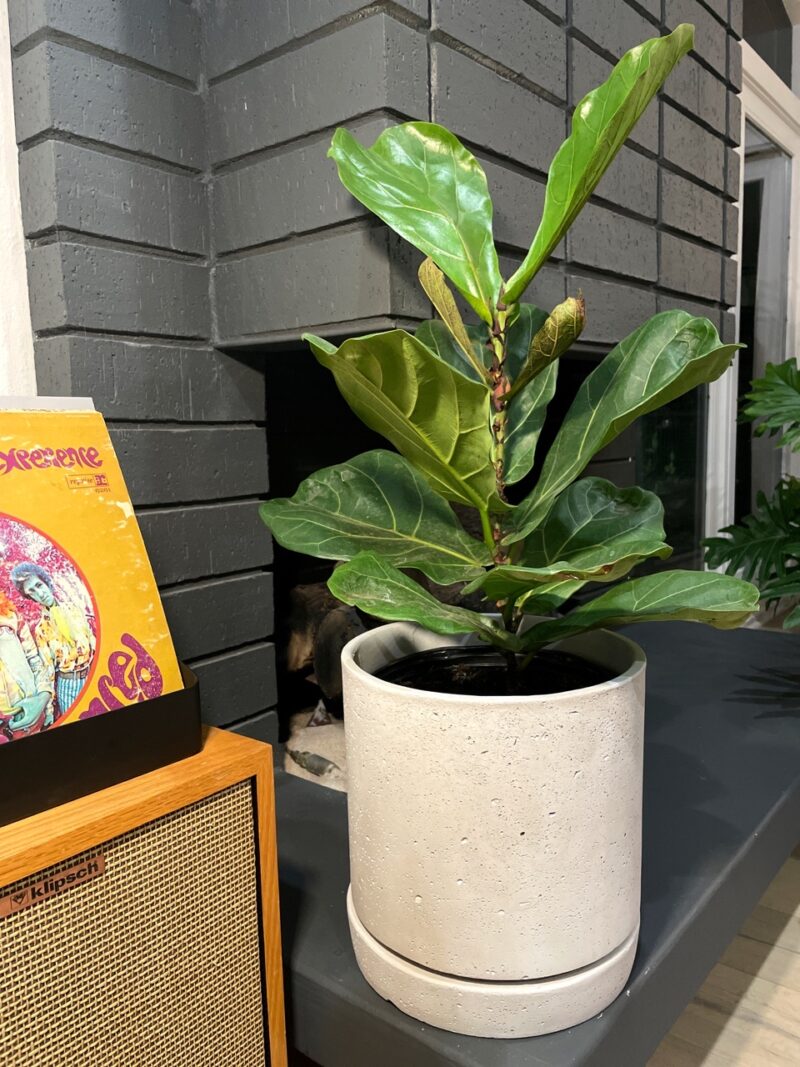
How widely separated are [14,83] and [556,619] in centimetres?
99

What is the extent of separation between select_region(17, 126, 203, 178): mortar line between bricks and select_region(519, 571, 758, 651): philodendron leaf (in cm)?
84

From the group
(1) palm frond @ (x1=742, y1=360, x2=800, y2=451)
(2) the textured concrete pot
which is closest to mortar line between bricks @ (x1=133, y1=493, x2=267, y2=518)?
(2) the textured concrete pot

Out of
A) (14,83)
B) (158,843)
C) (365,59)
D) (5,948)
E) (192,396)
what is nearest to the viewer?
(5,948)

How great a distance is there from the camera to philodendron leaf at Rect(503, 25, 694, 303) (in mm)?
718

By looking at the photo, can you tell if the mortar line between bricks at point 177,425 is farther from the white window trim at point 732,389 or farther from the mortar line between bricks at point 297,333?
the white window trim at point 732,389

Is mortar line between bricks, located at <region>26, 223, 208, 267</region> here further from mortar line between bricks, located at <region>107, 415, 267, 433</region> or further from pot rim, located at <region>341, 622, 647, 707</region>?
pot rim, located at <region>341, 622, 647, 707</region>

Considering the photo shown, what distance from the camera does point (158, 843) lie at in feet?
2.22

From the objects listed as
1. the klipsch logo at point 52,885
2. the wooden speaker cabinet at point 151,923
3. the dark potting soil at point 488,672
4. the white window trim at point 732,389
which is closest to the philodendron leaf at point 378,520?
the dark potting soil at point 488,672

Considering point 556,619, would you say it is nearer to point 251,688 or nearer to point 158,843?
point 158,843

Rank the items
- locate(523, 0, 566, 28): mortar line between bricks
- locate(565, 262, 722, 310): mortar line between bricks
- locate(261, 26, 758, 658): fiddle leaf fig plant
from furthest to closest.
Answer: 1. locate(565, 262, 722, 310): mortar line between bricks
2. locate(523, 0, 566, 28): mortar line between bricks
3. locate(261, 26, 758, 658): fiddle leaf fig plant

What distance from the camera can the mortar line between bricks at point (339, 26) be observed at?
3.01 feet

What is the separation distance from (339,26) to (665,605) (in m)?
0.80

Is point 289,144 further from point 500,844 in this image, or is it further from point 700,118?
point 700,118

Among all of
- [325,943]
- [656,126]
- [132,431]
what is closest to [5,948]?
[325,943]
